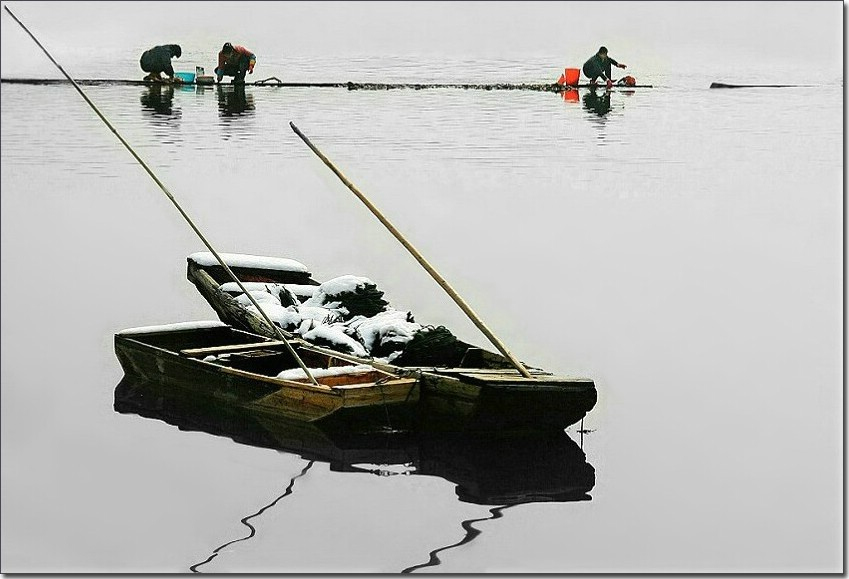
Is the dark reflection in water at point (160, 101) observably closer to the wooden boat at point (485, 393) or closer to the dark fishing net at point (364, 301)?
the dark fishing net at point (364, 301)

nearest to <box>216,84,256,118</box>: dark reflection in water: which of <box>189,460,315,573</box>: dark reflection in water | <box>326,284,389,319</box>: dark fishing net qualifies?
<box>326,284,389,319</box>: dark fishing net

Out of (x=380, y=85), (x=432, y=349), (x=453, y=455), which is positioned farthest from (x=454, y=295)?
Result: (x=380, y=85)

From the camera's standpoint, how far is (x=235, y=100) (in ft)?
27.0

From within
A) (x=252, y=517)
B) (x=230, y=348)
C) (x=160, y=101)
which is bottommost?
(x=252, y=517)

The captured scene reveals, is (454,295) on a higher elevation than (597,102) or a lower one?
lower

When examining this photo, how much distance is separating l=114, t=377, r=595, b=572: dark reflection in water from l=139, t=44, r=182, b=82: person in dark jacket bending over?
2.68m

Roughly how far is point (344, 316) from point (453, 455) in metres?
1.65

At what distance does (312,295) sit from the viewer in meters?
7.68

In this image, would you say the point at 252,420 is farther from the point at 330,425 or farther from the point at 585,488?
the point at 585,488

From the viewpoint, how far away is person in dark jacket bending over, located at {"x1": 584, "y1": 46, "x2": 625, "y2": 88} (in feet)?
25.7

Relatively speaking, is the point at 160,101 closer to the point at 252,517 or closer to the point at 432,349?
the point at 432,349

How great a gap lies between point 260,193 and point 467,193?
5.05 ft

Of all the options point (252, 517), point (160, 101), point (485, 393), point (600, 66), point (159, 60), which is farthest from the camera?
point (160, 101)

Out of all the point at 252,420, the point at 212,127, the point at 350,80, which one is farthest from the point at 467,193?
the point at 252,420
